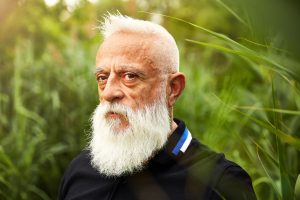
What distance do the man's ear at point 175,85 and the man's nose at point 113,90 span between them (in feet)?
0.94

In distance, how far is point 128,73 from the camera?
2.43m

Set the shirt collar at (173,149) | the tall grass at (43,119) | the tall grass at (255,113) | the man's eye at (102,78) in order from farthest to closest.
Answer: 1. the tall grass at (43,119)
2. the man's eye at (102,78)
3. the shirt collar at (173,149)
4. the tall grass at (255,113)

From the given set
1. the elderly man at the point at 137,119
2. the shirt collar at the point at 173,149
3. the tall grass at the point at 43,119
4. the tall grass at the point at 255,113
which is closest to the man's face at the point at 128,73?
the elderly man at the point at 137,119

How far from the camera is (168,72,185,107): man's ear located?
2.59 metres

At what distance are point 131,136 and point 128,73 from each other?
0.31 meters

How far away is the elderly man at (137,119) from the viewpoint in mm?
2412

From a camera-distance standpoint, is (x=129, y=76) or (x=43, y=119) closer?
(x=129, y=76)

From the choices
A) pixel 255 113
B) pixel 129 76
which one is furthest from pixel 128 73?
pixel 255 113

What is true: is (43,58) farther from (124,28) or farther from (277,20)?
(277,20)

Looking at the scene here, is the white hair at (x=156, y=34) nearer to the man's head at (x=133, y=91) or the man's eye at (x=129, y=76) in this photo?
the man's head at (x=133, y=91)

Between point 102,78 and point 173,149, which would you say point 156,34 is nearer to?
point 102,78

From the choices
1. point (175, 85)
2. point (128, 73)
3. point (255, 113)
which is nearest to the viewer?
point (128, 73)

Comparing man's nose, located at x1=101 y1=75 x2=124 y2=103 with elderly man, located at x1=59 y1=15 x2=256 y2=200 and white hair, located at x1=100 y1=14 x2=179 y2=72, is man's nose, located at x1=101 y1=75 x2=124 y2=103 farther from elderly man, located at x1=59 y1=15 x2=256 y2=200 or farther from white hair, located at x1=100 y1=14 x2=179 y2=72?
white hair, located at x1=100 y1=14 x2=179 y2=72

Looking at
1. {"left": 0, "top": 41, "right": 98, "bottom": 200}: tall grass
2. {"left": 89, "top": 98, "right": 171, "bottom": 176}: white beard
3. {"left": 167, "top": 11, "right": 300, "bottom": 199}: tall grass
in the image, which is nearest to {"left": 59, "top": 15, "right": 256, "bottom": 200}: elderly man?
{"left": 89, "top": 98, "right": 171, "bottom": 176}: white beard
